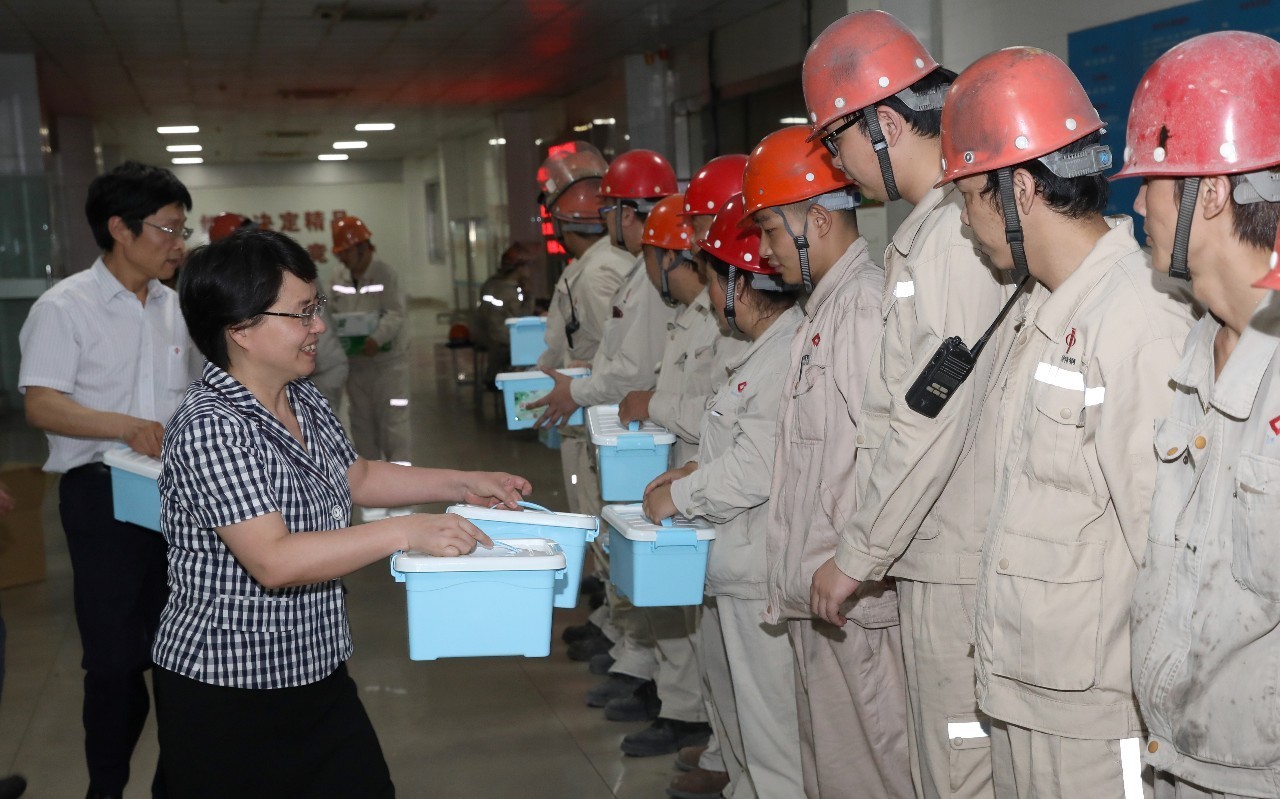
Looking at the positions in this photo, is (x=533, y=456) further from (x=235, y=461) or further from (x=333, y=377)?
(x=235, y=461)

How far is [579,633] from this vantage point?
5.45 meters

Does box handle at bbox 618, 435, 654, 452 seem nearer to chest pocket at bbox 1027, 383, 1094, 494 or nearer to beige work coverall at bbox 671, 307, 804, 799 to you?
beige work coverall at bbox 671, 307, 804, 799

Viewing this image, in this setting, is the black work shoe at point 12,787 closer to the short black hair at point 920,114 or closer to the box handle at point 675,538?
the box handle at point 675,538

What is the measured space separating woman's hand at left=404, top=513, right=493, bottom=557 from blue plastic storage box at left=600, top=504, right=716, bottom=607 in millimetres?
761

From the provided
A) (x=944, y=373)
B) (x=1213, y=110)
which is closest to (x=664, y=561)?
(x=944, y=373)

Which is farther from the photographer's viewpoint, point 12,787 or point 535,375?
point 535,375

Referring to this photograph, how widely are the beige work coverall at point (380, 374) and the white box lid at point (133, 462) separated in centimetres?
424

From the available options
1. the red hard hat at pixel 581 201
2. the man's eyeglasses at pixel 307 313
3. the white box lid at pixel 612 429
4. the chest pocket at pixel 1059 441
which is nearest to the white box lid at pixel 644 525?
the white box lid at pixel 612 429

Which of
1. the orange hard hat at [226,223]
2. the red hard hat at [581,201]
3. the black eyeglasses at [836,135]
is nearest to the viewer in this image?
the black eyeglasses at [836,135]

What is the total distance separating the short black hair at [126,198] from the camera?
3609 mm

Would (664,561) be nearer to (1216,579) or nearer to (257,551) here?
(257,551)

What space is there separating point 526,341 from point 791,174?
3532 millimetres

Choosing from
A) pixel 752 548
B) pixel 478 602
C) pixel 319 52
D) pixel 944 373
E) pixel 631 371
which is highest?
pixel 319 52

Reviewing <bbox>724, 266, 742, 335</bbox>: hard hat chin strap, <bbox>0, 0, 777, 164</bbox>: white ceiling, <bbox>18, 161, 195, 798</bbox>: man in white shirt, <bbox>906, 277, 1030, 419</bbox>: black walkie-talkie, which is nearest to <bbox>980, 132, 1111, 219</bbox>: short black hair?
<bbox>906, 277, 1030, 419</bbox>: black walkie-talkie
